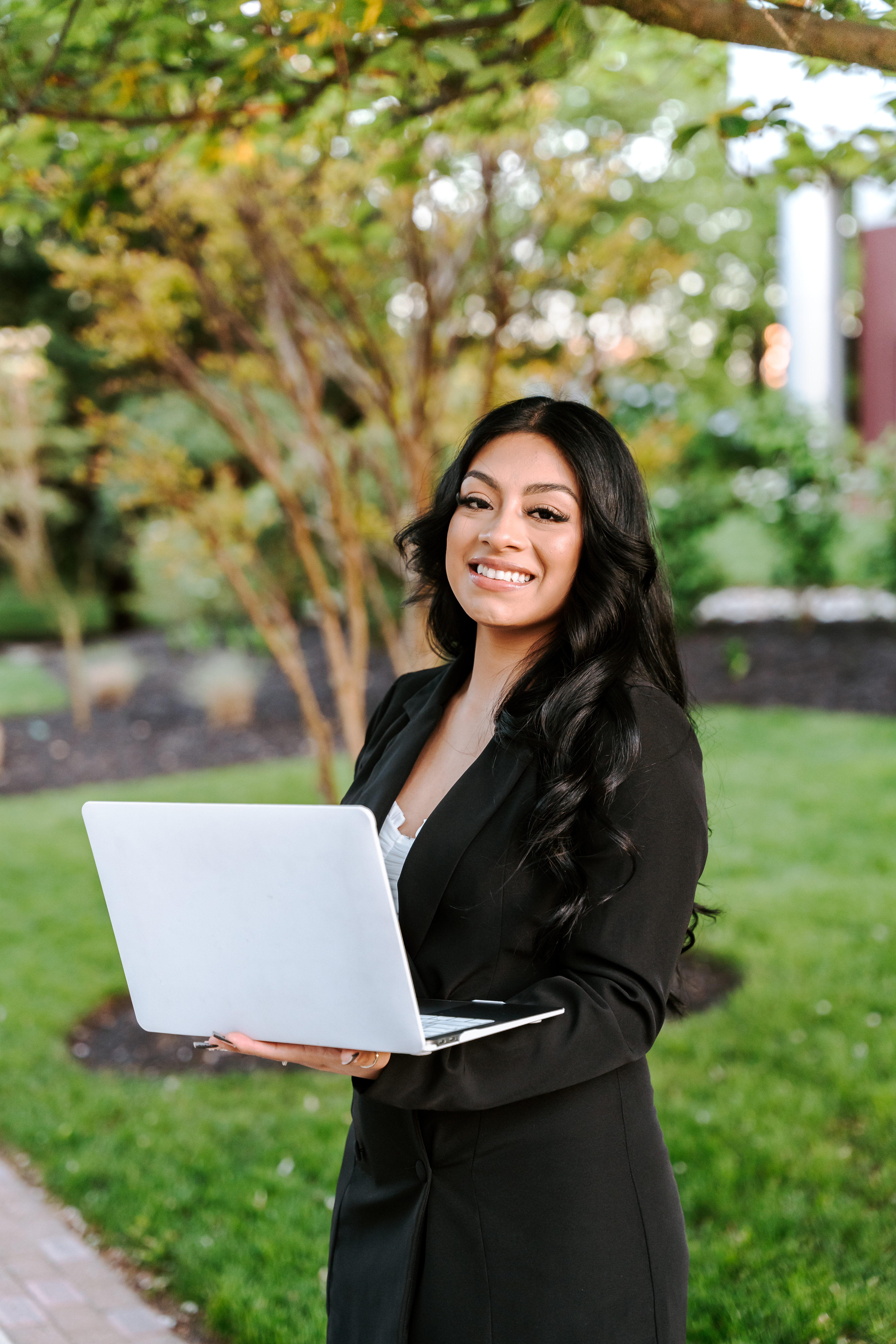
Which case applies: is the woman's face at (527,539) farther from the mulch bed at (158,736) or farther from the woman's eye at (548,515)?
the mulch bed at (158,736)

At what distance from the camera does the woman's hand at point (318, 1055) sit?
138cm

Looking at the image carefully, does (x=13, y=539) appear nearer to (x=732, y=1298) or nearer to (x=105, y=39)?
(x=105, y=39)

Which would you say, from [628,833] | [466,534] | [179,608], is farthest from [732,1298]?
[179,608]

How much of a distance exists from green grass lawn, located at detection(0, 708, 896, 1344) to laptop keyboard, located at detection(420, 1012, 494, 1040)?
65 cm

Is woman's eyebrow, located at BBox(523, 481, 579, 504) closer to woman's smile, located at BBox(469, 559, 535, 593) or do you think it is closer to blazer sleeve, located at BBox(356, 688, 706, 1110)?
woman's smile, located at BBox(469, 559, 535, 593)

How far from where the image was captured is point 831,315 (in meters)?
17.1

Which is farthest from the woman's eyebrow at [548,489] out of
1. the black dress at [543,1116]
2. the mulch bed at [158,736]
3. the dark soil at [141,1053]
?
the mulch bed at [158,736]

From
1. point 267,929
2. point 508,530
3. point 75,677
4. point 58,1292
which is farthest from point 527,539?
point 75,677

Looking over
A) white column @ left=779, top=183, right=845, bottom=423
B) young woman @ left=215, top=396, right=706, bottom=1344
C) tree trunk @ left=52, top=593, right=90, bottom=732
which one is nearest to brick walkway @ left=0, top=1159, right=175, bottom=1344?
young woman @ left=215, top=396, right=706, bottom=1344

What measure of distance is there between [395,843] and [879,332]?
783 inches

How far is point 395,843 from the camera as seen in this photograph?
1854mm

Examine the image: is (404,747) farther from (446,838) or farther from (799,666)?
(799,666)

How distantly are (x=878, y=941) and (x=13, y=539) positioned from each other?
11.2 meters

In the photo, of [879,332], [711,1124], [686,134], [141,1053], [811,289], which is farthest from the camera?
[879,332]
